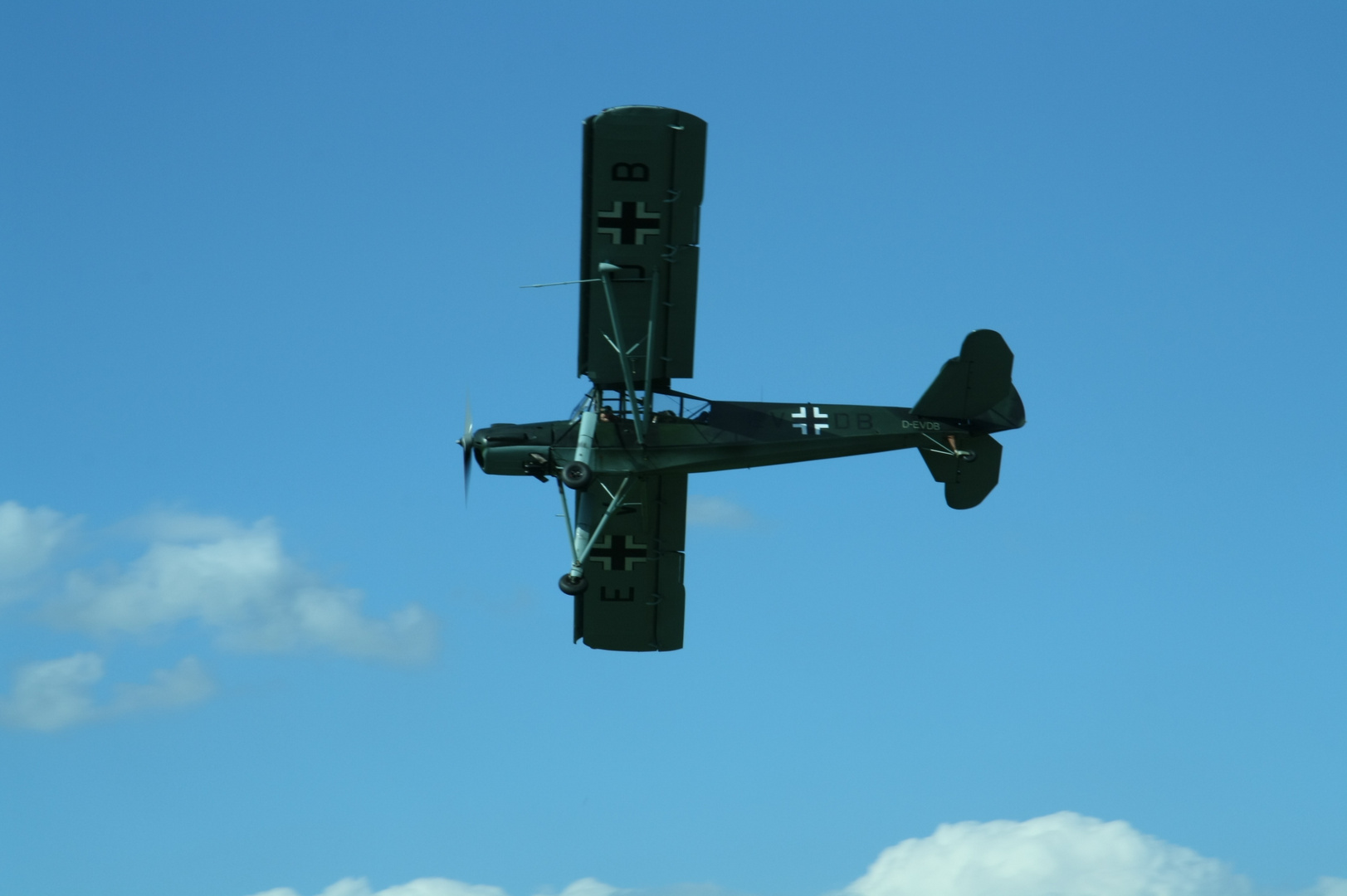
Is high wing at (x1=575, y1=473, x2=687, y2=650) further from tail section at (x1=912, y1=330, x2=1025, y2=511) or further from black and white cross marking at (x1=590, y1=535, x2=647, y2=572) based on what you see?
tail section at (x1=912, y1=330, x2=1025, y2=511)

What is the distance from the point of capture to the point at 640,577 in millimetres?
26344

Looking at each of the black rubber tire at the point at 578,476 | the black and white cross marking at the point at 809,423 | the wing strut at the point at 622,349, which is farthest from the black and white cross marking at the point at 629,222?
the black and white cross marking at the point at 809,423

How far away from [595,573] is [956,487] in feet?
19.0

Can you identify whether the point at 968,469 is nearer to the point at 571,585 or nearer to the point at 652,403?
the point at 652,403

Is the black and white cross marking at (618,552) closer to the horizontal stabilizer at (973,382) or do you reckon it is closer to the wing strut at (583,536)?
the wing strut at (583,536)

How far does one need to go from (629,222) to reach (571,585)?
482 cm

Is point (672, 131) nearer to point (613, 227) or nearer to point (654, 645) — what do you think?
point (613, 227)

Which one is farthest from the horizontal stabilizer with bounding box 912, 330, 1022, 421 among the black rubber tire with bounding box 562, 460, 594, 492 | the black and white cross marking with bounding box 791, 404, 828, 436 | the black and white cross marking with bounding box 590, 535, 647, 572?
the black rubber tire with bounding box 562, 460, 594, 492

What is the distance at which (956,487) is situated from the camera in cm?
2436

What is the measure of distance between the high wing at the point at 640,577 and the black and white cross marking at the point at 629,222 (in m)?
4.58

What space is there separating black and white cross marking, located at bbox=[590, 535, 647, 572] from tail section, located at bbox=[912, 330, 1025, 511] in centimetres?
480

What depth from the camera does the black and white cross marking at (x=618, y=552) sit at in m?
26.2

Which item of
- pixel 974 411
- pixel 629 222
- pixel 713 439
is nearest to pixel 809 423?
pixel 713 439

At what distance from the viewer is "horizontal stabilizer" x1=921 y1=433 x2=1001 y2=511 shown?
79.6ft
